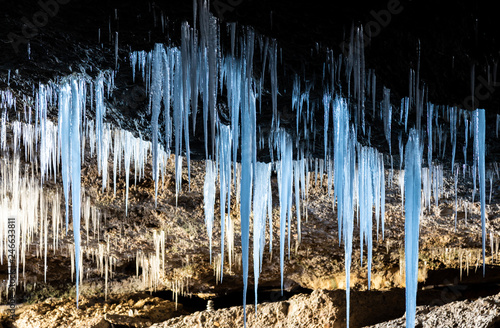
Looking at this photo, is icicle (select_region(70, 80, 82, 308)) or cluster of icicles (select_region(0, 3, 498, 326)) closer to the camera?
cluster of icicles (select_region(0, 3, 498, 326))

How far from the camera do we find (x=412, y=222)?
3.94 m

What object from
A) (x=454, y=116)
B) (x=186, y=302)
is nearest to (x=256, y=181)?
(x=454, y=116)

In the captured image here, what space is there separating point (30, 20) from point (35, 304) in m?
10.0

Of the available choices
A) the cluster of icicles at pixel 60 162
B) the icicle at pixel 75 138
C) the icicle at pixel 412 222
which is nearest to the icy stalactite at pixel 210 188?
the cluster of icicles at pixel 60 162

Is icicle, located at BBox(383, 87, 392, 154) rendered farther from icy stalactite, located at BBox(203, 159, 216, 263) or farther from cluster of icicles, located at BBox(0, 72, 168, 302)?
icy stalactite, located at BBox(203, 159, 216, 263)

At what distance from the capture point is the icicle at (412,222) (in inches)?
Answer: 152

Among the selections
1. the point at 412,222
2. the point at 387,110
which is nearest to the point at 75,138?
the point at 387,110

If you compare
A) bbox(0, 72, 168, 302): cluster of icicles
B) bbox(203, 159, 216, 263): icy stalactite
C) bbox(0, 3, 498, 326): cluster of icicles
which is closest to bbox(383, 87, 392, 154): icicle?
bbox(0, 3, 498, 326): cluster of icicles

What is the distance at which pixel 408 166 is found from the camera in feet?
13.4

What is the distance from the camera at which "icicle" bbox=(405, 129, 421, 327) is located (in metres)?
3.87

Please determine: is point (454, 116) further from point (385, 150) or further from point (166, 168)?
point (166, 168)

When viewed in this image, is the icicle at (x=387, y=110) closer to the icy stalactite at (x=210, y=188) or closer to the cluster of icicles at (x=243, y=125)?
the cluster of icicles at (x=243, y=125)

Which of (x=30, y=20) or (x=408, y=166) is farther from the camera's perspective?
(x=408, y=166)

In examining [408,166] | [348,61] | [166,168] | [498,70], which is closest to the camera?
[498,70]
